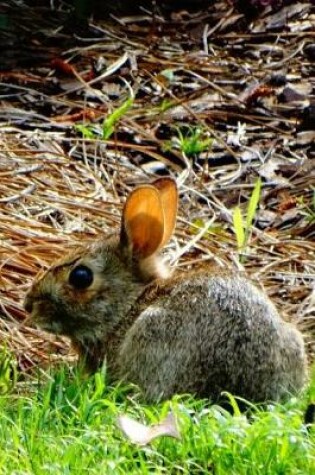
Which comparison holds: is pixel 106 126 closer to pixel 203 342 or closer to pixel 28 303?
pixel 28 303

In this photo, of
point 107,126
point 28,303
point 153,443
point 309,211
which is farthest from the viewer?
point 107,126

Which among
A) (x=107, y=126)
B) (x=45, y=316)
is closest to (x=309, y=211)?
(x=107, y=126)

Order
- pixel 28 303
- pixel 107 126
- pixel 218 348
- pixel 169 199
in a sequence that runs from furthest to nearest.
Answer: pixel 107 126, pixel 169 199, pixel 28 303, pixel 218 348

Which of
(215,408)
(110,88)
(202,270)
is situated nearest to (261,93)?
(110,88)

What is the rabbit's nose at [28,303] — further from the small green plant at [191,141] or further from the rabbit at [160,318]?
the small green plant at [191,141]

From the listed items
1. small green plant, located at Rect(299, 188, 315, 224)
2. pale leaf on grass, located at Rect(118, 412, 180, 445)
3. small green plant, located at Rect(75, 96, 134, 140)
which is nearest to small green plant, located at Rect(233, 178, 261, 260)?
small green plant, located at Rect(299, 188, 315, 224)

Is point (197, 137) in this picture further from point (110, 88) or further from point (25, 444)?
point (25, 444)
